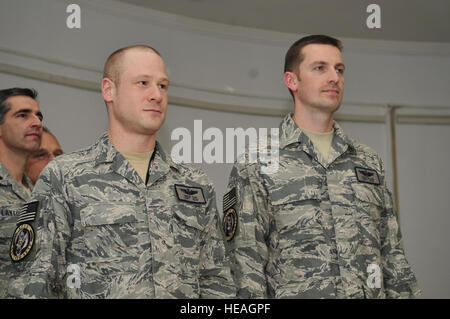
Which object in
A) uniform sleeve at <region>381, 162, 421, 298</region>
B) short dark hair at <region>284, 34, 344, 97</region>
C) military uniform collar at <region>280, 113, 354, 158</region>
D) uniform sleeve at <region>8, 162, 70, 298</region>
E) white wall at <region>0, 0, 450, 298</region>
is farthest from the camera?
white wall at <region>0, 0, 450, 298</region>

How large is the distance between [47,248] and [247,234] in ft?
2.70

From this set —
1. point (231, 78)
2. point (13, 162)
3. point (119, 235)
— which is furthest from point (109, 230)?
point (231, 78)

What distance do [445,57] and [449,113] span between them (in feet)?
0.99

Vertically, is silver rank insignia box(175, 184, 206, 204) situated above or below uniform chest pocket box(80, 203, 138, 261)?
above

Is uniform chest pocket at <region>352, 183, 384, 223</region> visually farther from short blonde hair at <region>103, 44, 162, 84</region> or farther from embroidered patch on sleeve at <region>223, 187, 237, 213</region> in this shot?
short blonde hair at <region>103, 44, 162, 84</region>

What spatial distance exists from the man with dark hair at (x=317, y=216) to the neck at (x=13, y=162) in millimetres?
1227

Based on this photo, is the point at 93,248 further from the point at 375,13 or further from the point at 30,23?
the point at 375,13

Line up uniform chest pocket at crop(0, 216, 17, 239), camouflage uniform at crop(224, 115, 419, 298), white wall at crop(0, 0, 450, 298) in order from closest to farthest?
1. camouflage uniform at crop(224, 115, 419, 298)
2. uniform chest pocket at crop(0, 216, 17, 239)
3. white wall at crop(0, 0, 450, 298)

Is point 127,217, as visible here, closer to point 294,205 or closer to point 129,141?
point 129,141

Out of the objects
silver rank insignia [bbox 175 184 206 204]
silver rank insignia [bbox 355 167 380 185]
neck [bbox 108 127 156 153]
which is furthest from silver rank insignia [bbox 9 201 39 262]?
silver rank insignia [bbox 355 167 380 185]

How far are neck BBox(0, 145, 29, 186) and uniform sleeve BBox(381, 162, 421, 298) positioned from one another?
187 centimetres

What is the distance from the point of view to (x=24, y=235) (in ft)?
8.46

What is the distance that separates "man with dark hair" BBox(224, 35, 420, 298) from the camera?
285 centimetres

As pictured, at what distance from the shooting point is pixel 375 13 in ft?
11.8
